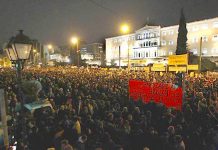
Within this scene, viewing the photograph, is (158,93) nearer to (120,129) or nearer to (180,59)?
(180,59)

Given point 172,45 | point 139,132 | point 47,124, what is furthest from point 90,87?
point 172,45

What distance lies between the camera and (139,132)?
849 cm

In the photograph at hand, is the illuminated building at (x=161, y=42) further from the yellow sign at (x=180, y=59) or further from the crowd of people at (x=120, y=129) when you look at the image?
the crowd of people at (x=120, y=129)

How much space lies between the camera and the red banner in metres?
13.1

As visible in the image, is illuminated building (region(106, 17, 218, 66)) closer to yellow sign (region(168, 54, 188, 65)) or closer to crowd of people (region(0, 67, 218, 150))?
yellow sign (region(168, 54, 188, 65))

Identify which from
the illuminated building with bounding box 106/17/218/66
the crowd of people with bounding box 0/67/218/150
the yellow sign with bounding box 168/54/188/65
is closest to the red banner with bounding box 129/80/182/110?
the yellow sign with bounding box 168/54/188/65

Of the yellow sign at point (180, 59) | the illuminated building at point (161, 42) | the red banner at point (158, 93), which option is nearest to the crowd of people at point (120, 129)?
the red banner at point (158, 93)

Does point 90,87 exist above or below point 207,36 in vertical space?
below

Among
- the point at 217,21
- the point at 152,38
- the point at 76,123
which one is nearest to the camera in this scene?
the point at 76,123

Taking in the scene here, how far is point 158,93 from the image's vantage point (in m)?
14.2

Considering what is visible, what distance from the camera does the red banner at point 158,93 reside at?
43.0ft

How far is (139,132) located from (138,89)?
6967mm

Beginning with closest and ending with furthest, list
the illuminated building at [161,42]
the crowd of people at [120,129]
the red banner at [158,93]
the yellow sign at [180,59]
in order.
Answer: the crowd of people at [120,129] < the red banner at [158,93] < the yellow sign at [180,59] < the illuminated building at [161,42]

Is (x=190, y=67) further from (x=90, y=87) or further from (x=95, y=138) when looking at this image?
(x=95, y=138)
